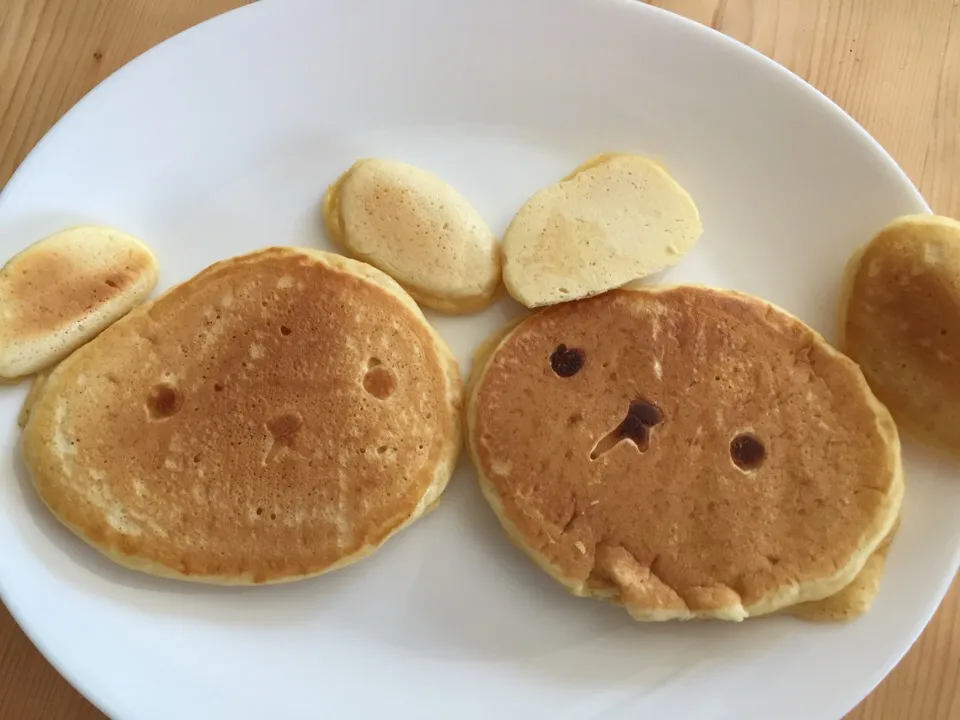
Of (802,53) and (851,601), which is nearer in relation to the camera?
(851,601)

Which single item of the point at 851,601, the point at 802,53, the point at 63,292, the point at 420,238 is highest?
the point at 802,53

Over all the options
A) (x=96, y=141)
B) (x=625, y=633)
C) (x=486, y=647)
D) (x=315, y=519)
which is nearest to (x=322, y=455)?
(x=315, y=519)

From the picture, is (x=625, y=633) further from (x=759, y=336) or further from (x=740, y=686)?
(x=759, y=336)

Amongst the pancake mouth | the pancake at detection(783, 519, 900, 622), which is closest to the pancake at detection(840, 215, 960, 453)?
the pancake at detection(783, 519, 900, 622)

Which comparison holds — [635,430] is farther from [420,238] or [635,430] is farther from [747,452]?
[420,238]

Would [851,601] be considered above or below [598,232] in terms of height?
below

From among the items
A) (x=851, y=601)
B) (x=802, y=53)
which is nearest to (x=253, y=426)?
(x=851, y=601)
